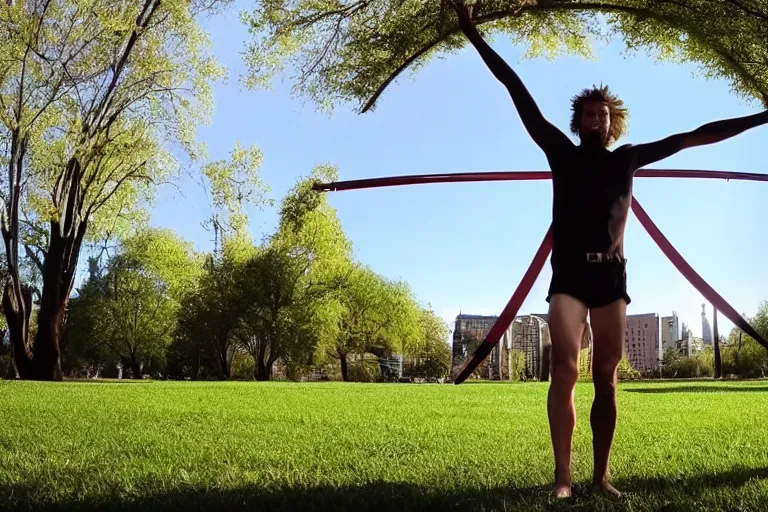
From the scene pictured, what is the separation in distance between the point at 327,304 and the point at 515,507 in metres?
Result: 35.3

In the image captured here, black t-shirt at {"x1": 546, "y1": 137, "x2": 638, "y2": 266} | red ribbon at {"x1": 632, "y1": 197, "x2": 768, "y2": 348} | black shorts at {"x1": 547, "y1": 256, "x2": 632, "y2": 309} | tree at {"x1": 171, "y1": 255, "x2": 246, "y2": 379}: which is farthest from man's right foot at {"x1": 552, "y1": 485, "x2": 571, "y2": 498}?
tree at {"x1": 171, "y1": 255, "x2": 246, "y2": 379}

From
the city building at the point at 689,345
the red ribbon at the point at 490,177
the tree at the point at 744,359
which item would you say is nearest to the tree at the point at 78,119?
the red ribbon at the point at 490,177

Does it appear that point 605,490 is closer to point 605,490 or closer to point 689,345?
point 605,490

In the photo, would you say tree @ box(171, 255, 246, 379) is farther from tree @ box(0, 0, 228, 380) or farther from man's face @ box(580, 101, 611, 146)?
man's face @ box(580, 101, 611, 146)

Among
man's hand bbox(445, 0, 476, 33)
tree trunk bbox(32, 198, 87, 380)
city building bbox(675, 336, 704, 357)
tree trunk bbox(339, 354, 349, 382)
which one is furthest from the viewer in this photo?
city building bbox(675, 336, 704, 357)

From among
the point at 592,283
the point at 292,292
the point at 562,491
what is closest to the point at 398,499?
the point at 562,491

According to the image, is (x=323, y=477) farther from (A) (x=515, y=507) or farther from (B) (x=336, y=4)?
(B) (x=336, y=4)

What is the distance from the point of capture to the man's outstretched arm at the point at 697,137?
167 inches

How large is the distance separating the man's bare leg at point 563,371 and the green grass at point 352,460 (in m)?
0.20

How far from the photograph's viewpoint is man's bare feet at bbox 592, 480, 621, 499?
4.07 meters

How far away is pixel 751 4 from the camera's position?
6.46m

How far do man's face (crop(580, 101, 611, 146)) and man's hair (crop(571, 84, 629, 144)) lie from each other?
0.04 metres

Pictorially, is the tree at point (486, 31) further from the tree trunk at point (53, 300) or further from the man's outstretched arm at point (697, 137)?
the tree trunk at point (53, 300)

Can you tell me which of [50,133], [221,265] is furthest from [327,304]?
[50,133]
